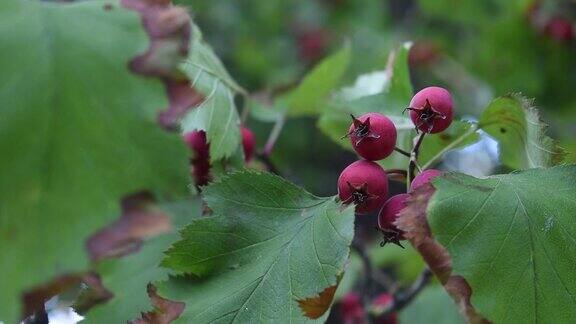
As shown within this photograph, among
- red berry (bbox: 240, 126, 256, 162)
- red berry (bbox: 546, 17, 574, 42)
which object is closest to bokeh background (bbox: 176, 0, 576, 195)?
red berry (bbox: 546, 17, 574, 42)

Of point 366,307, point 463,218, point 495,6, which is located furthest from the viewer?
point 495,6

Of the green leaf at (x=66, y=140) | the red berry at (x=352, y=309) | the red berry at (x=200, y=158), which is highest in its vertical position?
the green leaf at (x=66, y=140)

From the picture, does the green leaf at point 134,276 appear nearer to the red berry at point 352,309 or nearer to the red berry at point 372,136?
the red berry at point 372,136

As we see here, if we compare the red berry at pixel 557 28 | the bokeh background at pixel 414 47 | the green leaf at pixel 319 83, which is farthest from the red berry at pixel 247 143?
the red berry at pixel 557 28

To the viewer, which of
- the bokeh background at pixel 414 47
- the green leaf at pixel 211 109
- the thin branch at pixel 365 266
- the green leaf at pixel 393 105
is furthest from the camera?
the bokeh background at pixel 414 47

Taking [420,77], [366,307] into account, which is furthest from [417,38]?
[366,307]

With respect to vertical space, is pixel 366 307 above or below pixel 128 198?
below

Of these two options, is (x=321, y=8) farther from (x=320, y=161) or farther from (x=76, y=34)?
(x=76, y=34)
